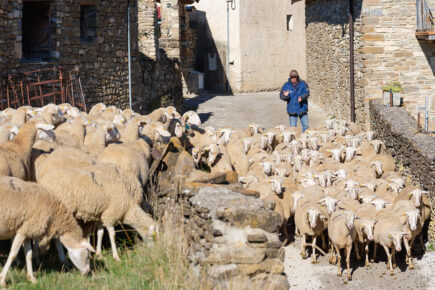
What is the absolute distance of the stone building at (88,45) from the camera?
42.5 feet

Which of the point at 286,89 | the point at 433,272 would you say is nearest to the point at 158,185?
the point at 433,272

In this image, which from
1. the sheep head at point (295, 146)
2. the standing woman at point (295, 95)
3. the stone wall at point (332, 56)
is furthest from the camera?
the stone wall at point (332, 56)

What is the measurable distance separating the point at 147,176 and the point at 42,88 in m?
5.50

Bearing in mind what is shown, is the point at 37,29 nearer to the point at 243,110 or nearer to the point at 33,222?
the point at 33,222

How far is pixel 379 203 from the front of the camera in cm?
1098

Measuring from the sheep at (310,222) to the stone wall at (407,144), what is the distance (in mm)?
1937

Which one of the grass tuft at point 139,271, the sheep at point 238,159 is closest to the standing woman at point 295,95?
the sheep at point 238,159

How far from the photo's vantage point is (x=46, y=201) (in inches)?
269

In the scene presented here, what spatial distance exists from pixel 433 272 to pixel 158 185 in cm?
436

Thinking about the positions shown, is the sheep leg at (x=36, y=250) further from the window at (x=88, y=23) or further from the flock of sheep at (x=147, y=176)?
the window at (x=88, y=23)

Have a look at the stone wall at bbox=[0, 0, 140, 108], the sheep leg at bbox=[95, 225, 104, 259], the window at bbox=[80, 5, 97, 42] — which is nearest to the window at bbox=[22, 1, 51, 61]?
the stone wall at bbox=[0, 0, 140, 108]

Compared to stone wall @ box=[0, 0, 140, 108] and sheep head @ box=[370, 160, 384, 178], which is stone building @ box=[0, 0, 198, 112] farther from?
sheep head @ box=[370, 160, 384, 178]

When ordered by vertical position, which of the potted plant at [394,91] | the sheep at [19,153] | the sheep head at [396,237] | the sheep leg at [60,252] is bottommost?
the sheep head at [396,237]

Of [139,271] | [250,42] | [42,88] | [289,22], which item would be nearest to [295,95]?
[42,88]
